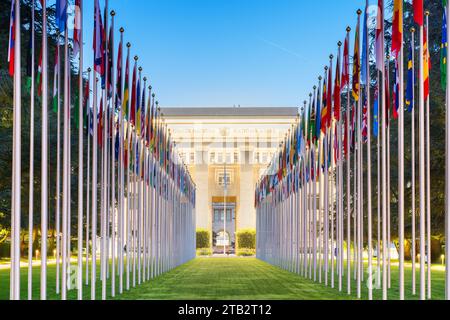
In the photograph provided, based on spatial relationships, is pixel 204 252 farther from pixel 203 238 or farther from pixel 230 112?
pixel 230 112

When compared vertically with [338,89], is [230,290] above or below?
below

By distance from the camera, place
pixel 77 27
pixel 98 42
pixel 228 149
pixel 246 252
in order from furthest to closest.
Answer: pixel 228 149
pixel 246 252
pixel 98 42
pixel 77 27

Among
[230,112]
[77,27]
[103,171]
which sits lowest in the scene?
[103,171]

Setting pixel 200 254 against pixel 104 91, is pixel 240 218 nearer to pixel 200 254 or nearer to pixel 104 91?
pixel 200 254

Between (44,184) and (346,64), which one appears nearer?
(44,184)

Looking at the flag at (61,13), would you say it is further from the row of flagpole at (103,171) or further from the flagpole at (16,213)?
the flagpole at (16,213)

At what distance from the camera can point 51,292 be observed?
97.2 feet

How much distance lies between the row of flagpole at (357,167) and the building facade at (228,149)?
34.6m

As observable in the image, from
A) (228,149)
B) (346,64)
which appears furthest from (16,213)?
(228,149)

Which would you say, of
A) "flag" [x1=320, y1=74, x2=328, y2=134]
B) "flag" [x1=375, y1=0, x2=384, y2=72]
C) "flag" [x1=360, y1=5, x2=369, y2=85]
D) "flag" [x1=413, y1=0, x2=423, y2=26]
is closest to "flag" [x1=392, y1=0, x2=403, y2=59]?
"flag" [x1=375, y1=0, x2=384, y2=72]

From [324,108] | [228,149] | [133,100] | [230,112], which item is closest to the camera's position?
[133,100]

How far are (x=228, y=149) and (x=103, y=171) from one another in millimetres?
86535

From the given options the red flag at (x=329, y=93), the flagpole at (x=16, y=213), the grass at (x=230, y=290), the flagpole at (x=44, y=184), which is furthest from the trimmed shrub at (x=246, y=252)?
the flagpole at (x=16, y=213)

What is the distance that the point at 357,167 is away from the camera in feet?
112
